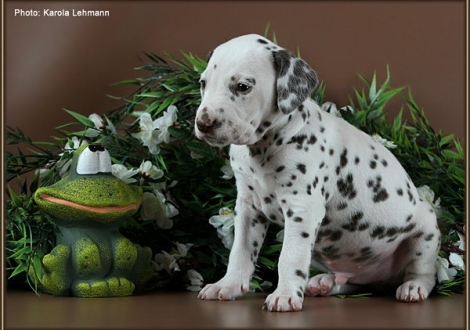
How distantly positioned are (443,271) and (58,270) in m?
1.76

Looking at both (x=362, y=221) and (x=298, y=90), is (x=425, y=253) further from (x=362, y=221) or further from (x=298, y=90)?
(x=298, y=90)

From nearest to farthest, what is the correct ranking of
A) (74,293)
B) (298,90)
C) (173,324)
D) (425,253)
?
(173,324) → (298,90) → (74,293) → (425,253)

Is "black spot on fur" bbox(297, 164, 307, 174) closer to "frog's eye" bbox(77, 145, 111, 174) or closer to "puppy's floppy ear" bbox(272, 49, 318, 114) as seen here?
"puppy's floppy ear" bbox(272, 49, 318, 114)

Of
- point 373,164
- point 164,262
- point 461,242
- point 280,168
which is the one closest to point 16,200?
point 164,262

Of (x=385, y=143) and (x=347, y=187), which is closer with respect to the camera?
(x=347, y=187)

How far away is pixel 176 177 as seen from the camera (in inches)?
159

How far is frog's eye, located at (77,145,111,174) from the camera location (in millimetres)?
3490

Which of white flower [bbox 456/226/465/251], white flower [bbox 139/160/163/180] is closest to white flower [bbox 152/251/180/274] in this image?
white flower [bbox 139/160/163/180]

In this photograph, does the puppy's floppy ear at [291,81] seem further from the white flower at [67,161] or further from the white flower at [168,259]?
the white flower at [67,161]

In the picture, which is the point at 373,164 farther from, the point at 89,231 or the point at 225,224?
the point at 89,231

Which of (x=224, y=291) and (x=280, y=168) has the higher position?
(x=280, y=168)

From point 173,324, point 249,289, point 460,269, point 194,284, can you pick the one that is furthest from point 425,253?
point 173,324

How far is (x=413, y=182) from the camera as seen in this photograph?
13.7ft

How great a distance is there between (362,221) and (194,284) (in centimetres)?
88
